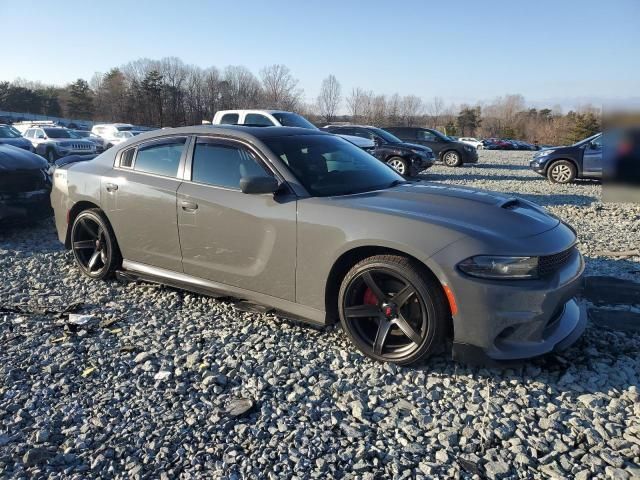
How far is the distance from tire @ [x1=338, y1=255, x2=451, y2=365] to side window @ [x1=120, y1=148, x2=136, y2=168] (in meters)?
2.64

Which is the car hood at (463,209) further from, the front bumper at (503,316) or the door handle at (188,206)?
the door handle at (188,206)

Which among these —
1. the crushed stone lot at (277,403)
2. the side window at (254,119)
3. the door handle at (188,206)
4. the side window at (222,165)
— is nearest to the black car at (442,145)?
the side window at (254,119)

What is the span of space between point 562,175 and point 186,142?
12688 mm

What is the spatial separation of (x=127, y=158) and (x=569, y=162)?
1277cm

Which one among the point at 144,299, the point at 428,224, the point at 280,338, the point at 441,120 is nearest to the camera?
the point at 428,224

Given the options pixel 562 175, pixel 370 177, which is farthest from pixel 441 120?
pixel 370 177

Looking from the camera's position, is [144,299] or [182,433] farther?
[144,299]

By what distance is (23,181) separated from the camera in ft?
22.3

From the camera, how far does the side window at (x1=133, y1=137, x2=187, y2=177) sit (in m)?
4.29

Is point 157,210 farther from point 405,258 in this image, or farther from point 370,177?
point 405,258

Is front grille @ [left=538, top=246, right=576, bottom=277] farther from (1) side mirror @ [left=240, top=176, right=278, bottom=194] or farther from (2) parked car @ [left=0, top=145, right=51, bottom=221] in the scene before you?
(2) parked car @ [left=0, top=145, right=51, bottom=221]

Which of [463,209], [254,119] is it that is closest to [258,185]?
[463,209]

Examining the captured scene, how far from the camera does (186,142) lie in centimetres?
428

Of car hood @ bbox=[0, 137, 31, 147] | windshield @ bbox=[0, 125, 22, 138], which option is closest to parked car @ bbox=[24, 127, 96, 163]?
windshield @ bbox=[0, 125, 22, 138]
